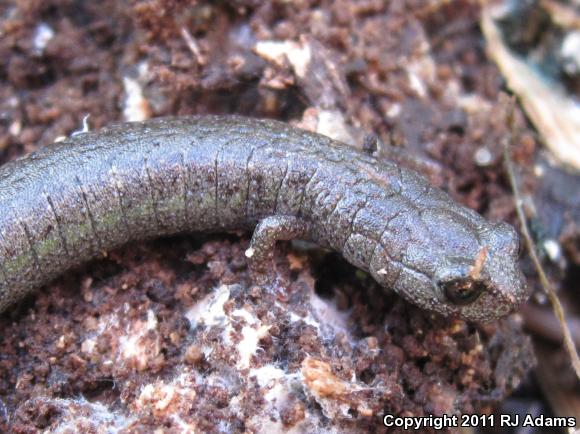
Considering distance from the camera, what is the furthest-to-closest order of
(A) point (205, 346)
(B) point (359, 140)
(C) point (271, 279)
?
(B) point (359, 140), (C) point (271, 279), (A) point (205, 346)

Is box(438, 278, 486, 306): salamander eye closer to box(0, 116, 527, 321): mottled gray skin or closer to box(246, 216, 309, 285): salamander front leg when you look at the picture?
box(0, 116, 527, 321): mottled gray skin

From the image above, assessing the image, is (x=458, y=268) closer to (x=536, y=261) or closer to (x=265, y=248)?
(x=536, y=261)

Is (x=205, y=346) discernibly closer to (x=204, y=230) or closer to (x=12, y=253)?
(x=204, y=230)

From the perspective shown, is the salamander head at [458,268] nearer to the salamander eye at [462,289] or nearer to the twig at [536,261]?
the salamander eye at [462,289]

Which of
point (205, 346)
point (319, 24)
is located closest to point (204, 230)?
point (205, 346)

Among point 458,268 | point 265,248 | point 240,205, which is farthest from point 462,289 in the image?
point 240,205

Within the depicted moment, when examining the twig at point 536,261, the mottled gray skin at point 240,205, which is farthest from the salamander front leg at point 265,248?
the twig at point 536,261
